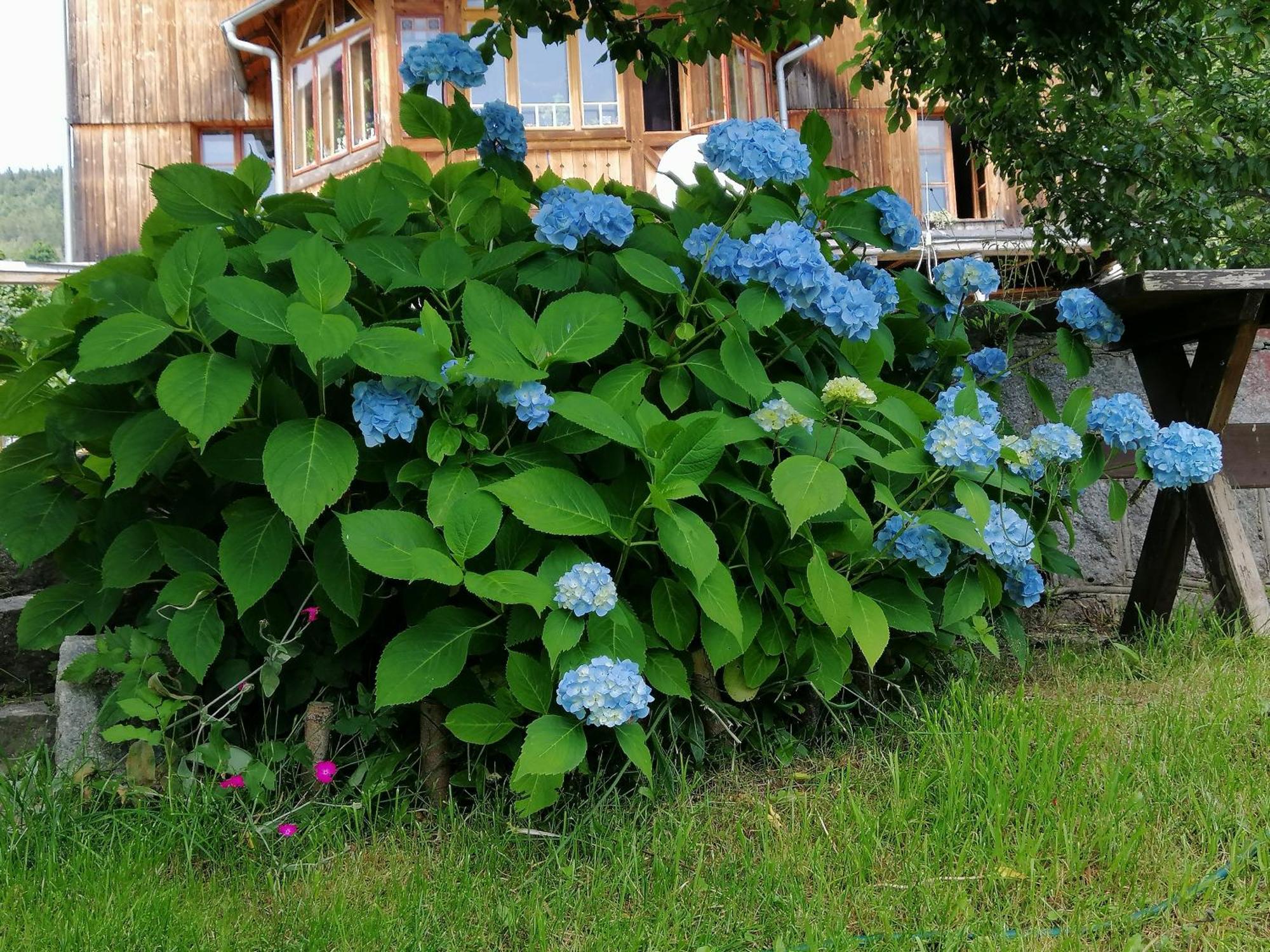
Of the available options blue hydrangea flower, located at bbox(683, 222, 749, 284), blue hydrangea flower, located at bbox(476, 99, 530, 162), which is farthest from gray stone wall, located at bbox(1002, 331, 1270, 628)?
blue hydrangea flower, located at bbox(476, 99, 530, 162)

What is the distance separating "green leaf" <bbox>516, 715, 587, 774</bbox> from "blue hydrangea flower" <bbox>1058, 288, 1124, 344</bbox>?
6.34ft

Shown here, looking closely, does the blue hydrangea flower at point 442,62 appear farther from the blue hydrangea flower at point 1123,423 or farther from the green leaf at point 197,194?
the blue hydrangea flower at point 1123,423

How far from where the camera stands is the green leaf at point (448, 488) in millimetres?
2090

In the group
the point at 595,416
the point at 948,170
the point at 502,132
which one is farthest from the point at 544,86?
the point at 595,416

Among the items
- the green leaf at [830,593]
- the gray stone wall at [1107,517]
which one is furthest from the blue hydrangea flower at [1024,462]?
the gray stone wall at [1107,517]

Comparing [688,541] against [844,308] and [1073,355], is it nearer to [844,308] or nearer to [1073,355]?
[844,308]

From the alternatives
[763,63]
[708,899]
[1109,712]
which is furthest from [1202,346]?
[763,63]

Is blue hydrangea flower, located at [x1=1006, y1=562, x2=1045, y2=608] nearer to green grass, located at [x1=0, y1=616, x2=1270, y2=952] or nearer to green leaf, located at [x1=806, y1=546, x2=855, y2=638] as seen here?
green grass, located at [x1=0, y1=616, x2=1270, y2=952]

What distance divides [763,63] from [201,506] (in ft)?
39.0

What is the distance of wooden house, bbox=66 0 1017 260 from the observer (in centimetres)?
1183

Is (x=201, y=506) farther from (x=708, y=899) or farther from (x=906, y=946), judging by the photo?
(x=906, y=946)

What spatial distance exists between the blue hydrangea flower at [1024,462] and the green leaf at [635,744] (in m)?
1.12

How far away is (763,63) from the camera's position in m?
13.1

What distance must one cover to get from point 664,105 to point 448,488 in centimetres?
1136
